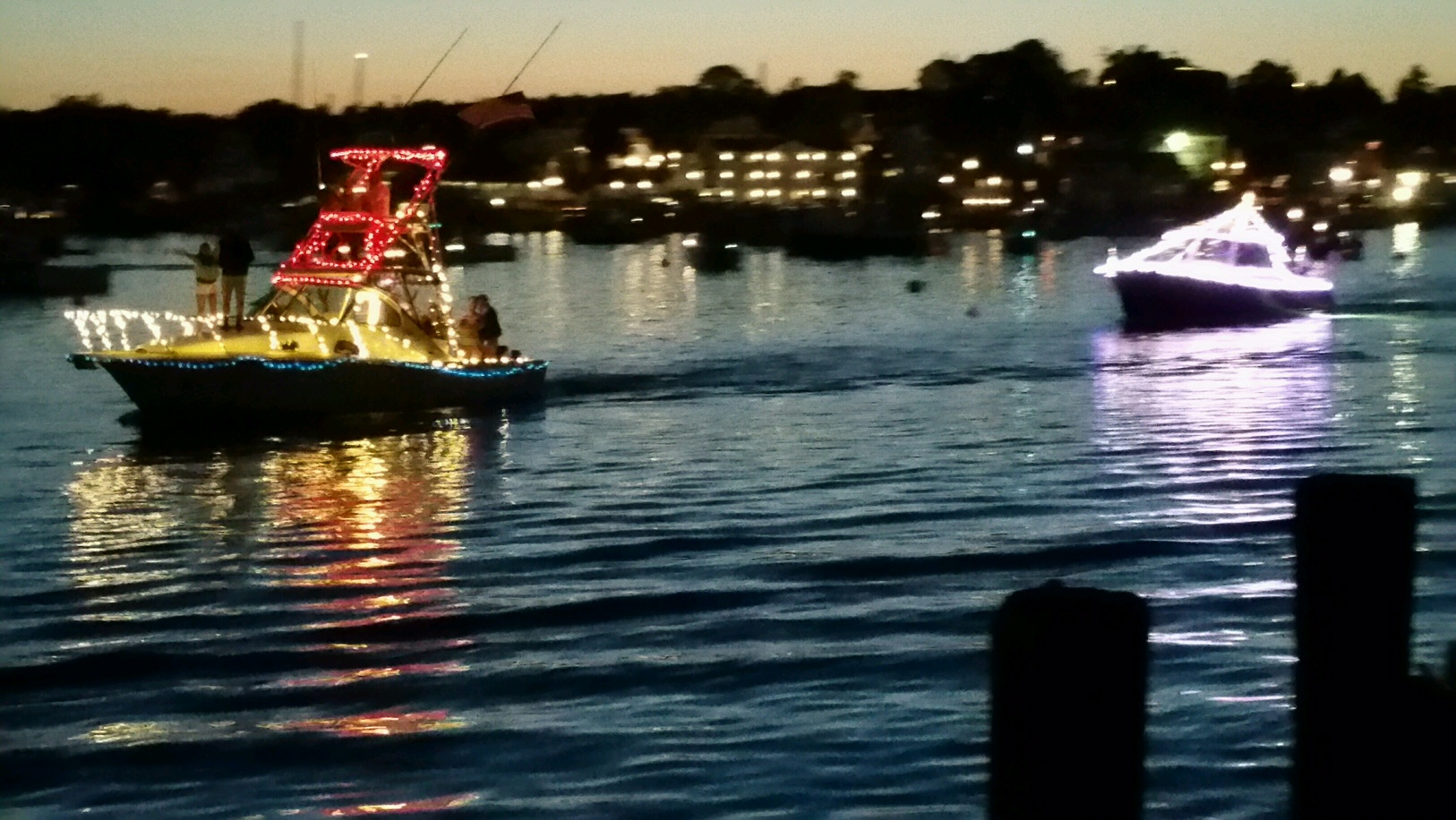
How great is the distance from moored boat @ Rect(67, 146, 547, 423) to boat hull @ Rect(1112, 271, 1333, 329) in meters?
22.1

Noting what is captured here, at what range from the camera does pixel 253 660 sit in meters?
12.6

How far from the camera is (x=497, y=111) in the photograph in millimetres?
30141

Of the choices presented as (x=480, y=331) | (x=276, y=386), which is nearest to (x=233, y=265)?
(x=276, y=386)

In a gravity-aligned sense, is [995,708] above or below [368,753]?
above

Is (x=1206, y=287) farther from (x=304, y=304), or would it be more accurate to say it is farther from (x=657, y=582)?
(x=657, y=582)

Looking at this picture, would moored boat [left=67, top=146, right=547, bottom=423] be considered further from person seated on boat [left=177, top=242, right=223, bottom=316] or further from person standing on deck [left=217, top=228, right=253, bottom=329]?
person seated on boat [left=177, top=242, right=223, bottom=316]

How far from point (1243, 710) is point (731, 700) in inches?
104

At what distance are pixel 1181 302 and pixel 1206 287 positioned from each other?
2.67 ft

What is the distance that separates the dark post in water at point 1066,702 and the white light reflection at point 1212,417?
1365 centimetres

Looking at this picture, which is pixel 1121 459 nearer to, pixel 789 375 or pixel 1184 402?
pixel 1184 402

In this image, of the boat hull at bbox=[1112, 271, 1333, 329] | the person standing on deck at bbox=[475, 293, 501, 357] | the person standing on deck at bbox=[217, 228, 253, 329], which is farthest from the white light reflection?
the person standing on deck at bbox=[217, 228, 253, 329]

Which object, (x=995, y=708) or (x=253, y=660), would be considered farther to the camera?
(x=253, y=660)

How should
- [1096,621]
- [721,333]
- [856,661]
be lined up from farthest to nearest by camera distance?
[721,333], [856,661], [1096,621]

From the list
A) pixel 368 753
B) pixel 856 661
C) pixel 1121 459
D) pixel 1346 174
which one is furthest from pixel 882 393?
pixel 1346 174
